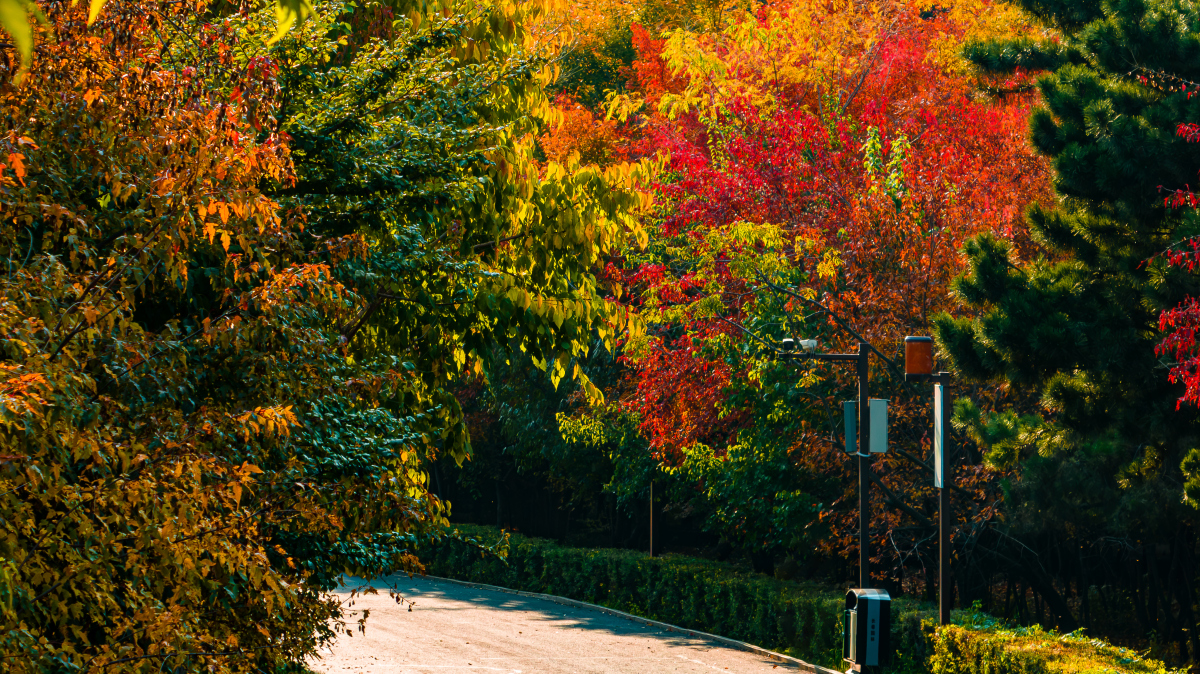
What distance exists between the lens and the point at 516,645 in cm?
2267

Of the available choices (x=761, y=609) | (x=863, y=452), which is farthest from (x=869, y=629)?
(x=761, y=609)

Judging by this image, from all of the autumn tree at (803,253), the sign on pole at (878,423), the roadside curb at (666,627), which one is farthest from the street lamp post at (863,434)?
the roadside curb at (666,627)

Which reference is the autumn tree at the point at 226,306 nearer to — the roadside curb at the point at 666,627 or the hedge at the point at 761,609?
the hedge at the point at 761,609

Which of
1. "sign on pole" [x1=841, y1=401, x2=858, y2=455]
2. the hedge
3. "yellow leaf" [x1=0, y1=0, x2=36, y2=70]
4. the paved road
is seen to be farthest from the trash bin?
"yellow leaf" [x1=0, y1=0, x2=36, y2=70]

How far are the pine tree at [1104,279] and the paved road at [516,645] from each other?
26.0 ft

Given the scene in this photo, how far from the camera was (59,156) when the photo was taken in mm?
6172

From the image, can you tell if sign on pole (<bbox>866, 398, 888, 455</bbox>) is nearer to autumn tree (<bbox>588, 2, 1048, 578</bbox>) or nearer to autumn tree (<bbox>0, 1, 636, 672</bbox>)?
autumn tree (<bbox>588, 2, 1048, 578</bbox>)

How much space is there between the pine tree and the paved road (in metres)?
7.91

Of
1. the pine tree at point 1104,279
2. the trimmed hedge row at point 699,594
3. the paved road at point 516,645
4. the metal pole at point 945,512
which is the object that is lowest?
the paved road at point 516,645

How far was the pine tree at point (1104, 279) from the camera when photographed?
13.5m

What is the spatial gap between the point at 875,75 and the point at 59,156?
842 inches

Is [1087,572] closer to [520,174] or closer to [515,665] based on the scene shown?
[515,665]

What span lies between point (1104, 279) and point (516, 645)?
1349 cm

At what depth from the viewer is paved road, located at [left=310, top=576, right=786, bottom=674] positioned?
2016 cm
